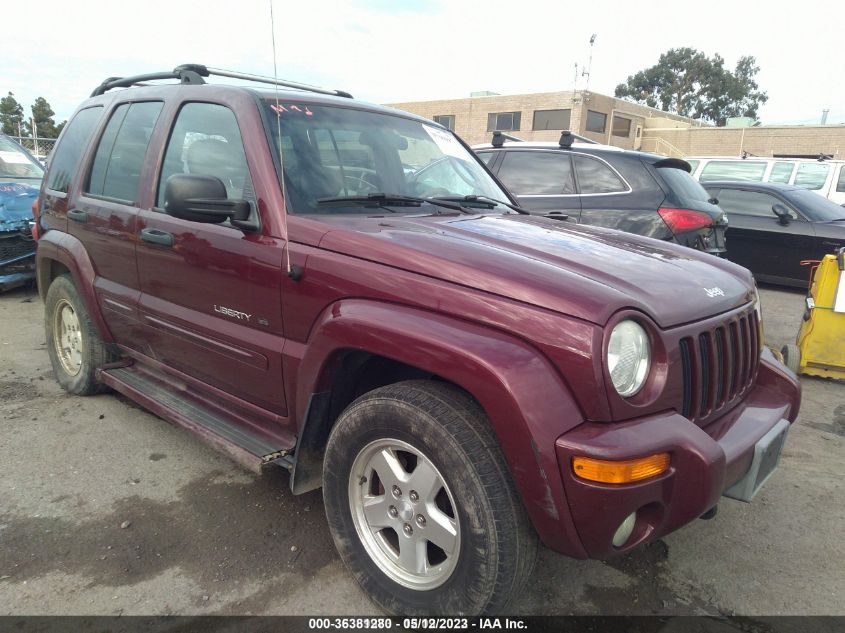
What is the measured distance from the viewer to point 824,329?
4883mm

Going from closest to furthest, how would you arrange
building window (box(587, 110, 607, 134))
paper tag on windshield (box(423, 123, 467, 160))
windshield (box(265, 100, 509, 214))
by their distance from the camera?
windshield (box(265, 100, 509, 214)) → paper tag on windshield (box(423, 123, 467, 160)) → building window (box(587, 110, 607, 134))

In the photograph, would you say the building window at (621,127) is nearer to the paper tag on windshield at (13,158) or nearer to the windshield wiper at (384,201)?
the paper tag on windshield at (13,158)

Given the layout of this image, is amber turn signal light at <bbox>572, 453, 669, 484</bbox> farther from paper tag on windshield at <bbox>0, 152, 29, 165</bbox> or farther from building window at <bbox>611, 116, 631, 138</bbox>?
building window at <bbox>611, 116, 631, 138</bbox>

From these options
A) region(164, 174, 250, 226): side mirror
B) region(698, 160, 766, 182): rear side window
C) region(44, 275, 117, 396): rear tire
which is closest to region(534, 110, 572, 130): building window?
region(698, 160, 766, 182): rear side window

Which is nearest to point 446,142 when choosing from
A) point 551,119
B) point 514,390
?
point 514,390

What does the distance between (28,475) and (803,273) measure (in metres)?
9.07

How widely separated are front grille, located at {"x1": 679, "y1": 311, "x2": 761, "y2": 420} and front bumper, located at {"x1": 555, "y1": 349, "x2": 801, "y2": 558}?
0.17 meters

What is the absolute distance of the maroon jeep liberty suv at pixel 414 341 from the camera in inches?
72.4

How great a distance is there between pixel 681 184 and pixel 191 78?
469cm

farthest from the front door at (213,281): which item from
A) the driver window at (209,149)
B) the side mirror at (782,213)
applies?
the side mirror at (782,213)

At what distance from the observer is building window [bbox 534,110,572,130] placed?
37000 mm

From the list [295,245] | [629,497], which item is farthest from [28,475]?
[629,497]

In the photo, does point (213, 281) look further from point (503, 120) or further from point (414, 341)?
point (503, 120)

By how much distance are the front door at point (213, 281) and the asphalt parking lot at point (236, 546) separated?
23.0 inches
